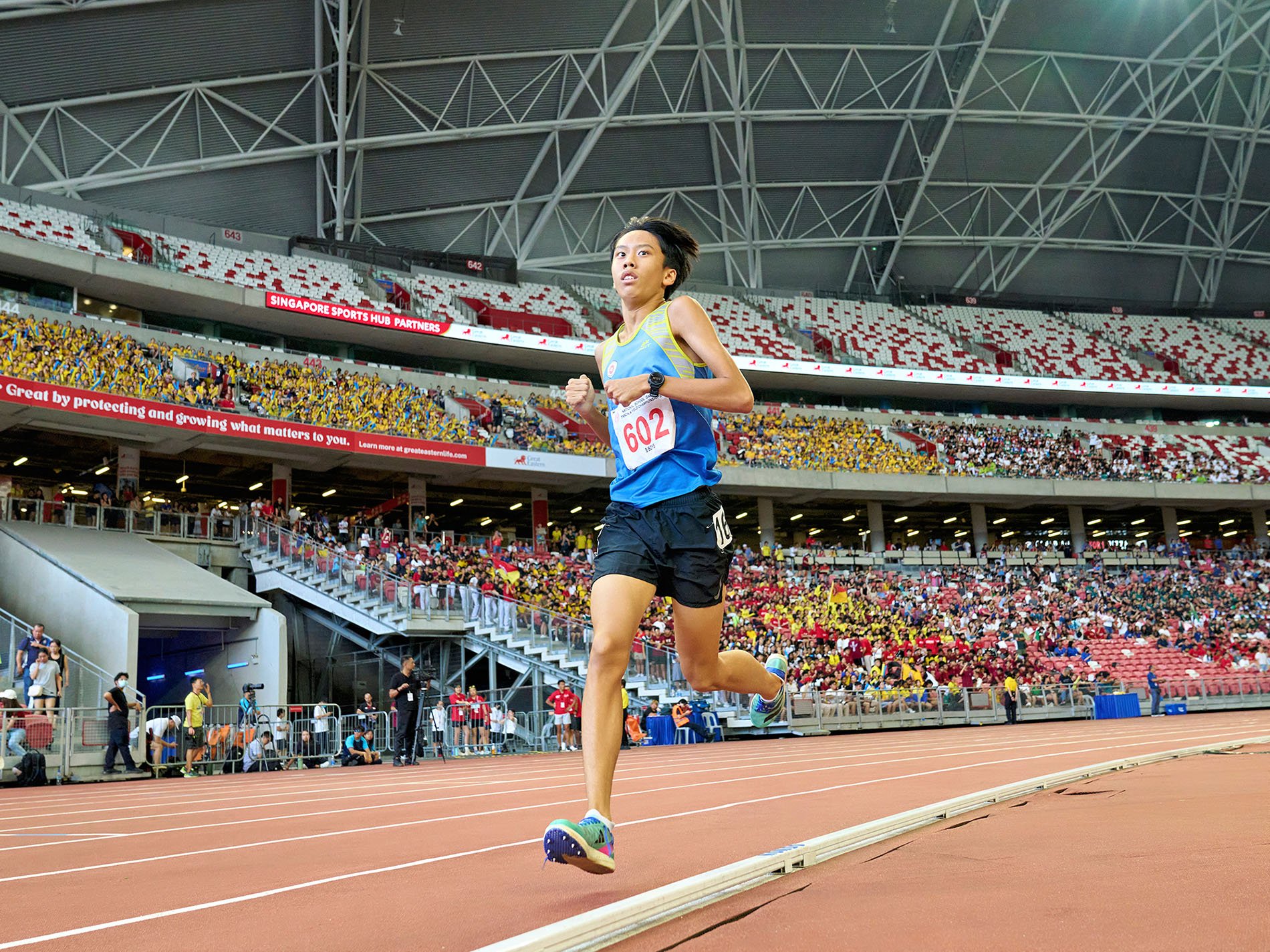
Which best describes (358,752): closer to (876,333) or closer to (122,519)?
(122,519)

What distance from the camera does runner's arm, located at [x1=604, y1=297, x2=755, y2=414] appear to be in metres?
3.81

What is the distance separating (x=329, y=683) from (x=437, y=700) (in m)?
5.98

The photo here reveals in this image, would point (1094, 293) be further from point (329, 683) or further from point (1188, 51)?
point (329, 683)

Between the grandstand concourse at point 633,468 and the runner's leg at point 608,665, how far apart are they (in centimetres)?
2

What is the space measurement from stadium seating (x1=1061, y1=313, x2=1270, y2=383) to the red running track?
4216 centimetres

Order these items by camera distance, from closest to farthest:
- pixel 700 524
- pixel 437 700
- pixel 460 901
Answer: pixel 460 901, pixel 700 524, pixel 437 700

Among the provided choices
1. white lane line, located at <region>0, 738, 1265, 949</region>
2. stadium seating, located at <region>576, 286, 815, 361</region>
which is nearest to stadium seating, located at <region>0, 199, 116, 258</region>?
stadium seating, located at <region>576, 286, 815, 361</region>

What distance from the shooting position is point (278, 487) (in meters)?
33.0

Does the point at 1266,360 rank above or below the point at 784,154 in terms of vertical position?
below

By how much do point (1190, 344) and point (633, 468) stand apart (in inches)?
2059

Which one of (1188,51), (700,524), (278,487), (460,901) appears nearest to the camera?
(460,901)

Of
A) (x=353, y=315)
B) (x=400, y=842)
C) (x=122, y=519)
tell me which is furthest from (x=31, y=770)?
(x=353, y=315)

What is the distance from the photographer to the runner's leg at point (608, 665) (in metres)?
3.57

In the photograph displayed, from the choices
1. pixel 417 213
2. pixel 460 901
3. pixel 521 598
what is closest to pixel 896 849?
pixel 460 901
